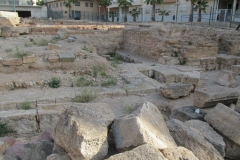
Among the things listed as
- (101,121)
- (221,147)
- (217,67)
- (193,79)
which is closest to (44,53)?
(193,79)

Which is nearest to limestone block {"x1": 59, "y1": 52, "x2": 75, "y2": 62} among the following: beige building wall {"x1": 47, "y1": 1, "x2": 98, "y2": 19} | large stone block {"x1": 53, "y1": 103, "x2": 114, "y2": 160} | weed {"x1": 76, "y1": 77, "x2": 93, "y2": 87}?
weed {"x1": 76, "y1": 77, "x2": 93, "y2": 87}

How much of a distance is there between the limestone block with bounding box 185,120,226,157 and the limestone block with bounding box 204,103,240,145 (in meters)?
0.13

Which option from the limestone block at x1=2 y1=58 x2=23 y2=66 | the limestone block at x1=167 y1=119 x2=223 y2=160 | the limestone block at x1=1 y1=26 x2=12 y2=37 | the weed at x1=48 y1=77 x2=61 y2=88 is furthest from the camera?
the limestone block at x1=1 y1=26 x2=12 y2=37

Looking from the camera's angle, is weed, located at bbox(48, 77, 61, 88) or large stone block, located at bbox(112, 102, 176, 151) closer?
large stone block, located at bbox(112, 102, 176, 151)

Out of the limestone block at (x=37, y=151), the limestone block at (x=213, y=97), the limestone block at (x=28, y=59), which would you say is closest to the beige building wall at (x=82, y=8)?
the limestone block at (x=28, y=59)

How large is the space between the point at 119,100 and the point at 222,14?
18.0 m

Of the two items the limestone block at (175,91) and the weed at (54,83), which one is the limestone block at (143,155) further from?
the weed at (54,83)

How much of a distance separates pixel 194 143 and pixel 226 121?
3.25ft

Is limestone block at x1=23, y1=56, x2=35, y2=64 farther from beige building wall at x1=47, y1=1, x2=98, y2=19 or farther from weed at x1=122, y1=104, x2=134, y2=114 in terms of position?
beige building wall at x1=47, y1=1, x2=98, y2=19

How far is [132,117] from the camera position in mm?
2709

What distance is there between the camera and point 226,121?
141 inches

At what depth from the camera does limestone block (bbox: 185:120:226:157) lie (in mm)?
3180

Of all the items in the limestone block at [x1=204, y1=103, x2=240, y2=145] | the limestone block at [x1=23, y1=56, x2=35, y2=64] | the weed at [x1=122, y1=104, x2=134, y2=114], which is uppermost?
the limestone block at [x1=23, y1=56, x2=35, y2=64]

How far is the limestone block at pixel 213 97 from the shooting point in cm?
474
